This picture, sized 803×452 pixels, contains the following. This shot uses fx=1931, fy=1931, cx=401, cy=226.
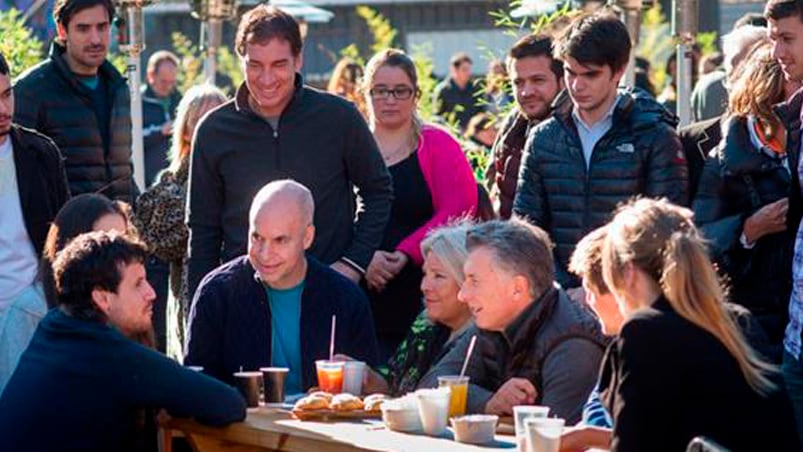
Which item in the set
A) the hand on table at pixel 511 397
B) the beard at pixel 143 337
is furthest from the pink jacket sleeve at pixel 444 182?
the hand on table at pixel 511 397

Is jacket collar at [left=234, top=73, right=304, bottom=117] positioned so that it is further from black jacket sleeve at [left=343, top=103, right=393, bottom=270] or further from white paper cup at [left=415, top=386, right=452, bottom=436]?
white paper cup at [left=415, top=386, right=452, bottom=436]

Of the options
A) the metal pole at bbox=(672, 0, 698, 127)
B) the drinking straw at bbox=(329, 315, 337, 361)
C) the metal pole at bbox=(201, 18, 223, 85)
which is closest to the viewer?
the drinking straw at bbox=(329, 315, 337, 361)

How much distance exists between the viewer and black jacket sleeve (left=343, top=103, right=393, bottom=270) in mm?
7297

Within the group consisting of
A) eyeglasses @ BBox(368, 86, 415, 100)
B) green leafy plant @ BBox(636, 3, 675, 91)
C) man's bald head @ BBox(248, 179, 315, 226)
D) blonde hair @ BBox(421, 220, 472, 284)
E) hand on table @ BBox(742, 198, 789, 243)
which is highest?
eyeglasses @ BBox(368, 86, 415, 100)

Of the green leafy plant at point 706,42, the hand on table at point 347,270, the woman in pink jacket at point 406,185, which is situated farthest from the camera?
the green leafy plant at point 706,42

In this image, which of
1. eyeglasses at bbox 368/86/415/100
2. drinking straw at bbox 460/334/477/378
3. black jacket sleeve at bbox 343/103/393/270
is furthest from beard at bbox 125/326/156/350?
eyeglasses at bbox 368/86/415/100

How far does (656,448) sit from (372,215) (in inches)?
117

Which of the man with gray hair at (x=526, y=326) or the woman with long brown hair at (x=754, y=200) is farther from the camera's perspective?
the woman with long brown hair at (x=754, y=200)

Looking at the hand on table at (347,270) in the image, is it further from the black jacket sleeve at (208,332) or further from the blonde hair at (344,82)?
the blonde hair at (344,82)

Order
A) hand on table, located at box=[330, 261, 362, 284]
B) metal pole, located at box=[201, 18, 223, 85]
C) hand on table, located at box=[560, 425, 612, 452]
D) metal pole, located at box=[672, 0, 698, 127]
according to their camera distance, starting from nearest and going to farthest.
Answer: hand on table, located at box=[560, 425, 612, 452] → hand on table, located at box=[330, 261, 362, 284] → metal pole, located at box=[672, 0, 698, 127] → metal pole, located at box=[201, 18, 223, 85]

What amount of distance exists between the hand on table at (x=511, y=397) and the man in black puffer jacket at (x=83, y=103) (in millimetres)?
3147

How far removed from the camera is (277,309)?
21.5 feet

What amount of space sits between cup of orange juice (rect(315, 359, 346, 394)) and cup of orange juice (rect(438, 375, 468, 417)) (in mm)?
568

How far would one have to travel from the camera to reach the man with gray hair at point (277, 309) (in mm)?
6469
